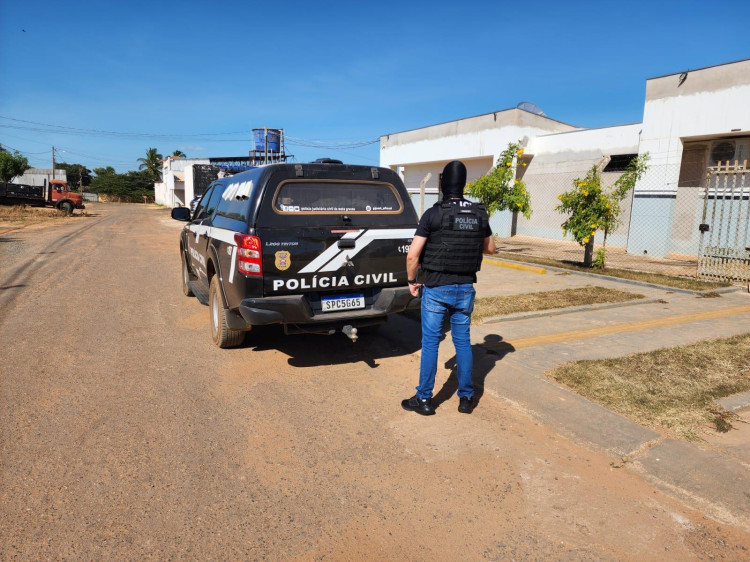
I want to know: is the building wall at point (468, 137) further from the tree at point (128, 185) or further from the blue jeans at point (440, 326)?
the tree at point (128, 185)

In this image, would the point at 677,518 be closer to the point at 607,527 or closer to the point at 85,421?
the point at 607,527

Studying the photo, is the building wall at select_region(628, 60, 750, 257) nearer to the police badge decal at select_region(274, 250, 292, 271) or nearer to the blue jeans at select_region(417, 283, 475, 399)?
the blue jeans at select_region(417, 283, 475, 399)

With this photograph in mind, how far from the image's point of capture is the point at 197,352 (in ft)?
17.7

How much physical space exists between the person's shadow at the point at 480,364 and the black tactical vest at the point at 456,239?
3.91 feet

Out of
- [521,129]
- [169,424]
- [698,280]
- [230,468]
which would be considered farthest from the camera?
[521,129]

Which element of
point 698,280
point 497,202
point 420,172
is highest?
point 420,172

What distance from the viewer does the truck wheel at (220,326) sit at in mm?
5246

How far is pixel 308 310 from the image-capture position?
4535 millimetres

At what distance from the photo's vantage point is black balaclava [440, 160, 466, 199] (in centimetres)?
378

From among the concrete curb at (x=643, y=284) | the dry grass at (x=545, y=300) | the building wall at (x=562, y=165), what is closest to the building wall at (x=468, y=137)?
the building wall at (x=562, y=165)

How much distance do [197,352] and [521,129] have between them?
792 inches

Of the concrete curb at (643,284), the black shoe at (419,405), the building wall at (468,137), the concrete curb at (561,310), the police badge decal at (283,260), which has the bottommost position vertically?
the black shoe at (419,405)

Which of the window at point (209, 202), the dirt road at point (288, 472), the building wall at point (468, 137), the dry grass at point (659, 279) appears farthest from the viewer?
the building wall at point (468, 137)

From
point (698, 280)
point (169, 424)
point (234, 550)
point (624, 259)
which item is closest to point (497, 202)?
point (624, 259)
